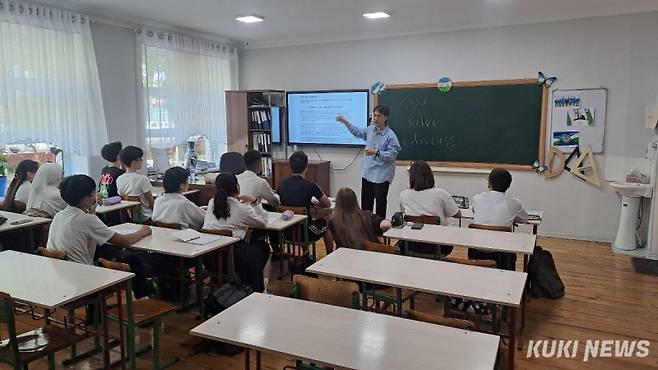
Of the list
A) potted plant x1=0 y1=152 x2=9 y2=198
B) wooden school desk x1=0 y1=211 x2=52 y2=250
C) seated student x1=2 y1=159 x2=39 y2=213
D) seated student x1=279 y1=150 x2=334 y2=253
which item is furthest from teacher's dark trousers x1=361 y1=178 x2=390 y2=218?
potted plant x1=0 y1=152 x2=9 y2=198

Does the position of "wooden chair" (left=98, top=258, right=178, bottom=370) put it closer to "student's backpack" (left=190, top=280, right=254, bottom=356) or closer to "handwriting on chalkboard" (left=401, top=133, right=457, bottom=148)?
"student's backpack" (left=190, top=280, right=254, bottom=356)

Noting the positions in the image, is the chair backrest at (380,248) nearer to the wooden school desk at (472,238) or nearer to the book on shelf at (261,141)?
the wooden school desk at (472,238)

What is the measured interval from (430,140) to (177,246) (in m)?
4.55

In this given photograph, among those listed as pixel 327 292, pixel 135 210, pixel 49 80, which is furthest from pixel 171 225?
pixel 49 80

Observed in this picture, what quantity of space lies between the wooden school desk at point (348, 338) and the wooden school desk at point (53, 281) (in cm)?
79

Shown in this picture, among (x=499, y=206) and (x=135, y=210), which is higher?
(x=499, y=206)

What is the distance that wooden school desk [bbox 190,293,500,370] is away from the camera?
179 centimetres

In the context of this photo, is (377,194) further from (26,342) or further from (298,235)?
(26,342)

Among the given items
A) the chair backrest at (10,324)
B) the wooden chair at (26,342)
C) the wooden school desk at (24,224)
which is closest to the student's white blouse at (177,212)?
the wooden school desk at (24,224)

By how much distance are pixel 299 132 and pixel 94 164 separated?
308 cm

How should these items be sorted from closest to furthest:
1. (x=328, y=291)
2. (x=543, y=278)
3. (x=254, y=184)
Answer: (x=328, y=291)
(x=543, y=278)
(x=254, y=184)

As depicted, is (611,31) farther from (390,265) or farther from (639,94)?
(390,265)

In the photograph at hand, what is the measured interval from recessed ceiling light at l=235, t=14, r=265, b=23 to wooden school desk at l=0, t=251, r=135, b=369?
4.02 metres

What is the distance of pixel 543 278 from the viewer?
4.34 metres
